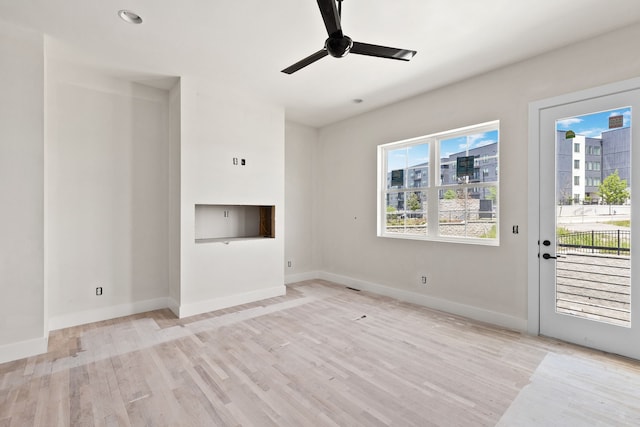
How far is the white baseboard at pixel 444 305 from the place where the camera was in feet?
11.0

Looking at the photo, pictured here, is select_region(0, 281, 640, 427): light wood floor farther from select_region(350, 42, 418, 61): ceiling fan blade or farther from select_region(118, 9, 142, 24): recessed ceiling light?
select_region(118, 9, 142, 24): recessed ceiling light

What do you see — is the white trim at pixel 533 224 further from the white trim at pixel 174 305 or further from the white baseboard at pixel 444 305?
the white trim at pixel 174 305

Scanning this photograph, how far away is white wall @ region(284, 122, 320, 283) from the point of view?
5.58 metres

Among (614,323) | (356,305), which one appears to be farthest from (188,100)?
(614,323)

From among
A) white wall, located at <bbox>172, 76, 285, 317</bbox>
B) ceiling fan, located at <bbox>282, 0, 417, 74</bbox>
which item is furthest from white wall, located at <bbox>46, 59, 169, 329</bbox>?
ceiling fan, located at <bbox>282, 0, 417, 74</bbox>

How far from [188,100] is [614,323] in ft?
16.5

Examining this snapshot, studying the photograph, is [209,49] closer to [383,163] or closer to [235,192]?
[235,192]

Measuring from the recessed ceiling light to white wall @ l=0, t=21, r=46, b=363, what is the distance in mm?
976

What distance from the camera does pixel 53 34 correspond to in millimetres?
2820

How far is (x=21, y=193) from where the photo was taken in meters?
2.75

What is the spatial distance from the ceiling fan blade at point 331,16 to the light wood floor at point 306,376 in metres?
2.55

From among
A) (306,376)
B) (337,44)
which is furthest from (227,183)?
(306,376)

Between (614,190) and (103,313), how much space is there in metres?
5.55

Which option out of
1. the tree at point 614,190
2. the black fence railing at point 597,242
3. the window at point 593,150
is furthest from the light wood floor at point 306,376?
the window at point 593,150
